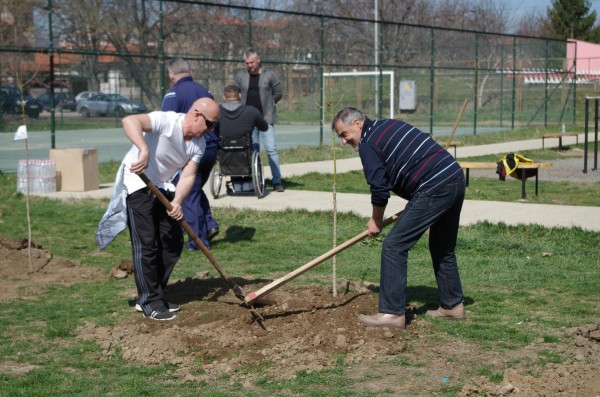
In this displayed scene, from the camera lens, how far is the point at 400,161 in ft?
19.3

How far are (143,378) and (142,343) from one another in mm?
606

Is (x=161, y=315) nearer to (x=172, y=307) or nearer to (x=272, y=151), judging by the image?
(x=172, y=307)

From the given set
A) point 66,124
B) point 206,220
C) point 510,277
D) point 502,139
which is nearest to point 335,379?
point 510,277

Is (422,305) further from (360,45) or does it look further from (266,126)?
(360,45)

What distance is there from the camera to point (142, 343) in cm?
576

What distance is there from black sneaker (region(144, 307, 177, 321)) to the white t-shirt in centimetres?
89

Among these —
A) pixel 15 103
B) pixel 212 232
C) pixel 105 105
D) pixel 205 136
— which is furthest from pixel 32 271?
pixel 105 105

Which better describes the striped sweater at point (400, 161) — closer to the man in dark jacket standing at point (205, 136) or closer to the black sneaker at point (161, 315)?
the black sneaker at point (161, 315)

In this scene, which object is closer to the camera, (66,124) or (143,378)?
(143,378)

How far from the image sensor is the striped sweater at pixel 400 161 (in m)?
5.82

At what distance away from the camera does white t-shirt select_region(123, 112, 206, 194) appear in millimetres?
6176

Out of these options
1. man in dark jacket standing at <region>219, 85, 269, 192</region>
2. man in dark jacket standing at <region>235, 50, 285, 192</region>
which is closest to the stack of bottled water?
man in dark jacket standing at <region>219, 85, 269, 192</region>

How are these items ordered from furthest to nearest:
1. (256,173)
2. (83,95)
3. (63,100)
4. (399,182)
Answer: (83,95)
(63,100)
(256,173)
(399,182)

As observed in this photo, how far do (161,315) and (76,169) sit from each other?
25.4 feet
